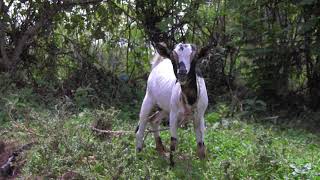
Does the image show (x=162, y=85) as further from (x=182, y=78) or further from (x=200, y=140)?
(x=182, y=78)

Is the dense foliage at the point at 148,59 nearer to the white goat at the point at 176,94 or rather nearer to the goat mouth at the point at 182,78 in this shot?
the white goat at the point at 176,94

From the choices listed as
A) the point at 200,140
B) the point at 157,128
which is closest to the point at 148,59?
the point at 157,128

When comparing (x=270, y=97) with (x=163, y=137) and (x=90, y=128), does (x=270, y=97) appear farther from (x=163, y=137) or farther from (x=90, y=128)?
(x=90, y=128)

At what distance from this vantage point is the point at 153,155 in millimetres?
7512

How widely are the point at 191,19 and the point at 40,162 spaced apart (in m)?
6.68

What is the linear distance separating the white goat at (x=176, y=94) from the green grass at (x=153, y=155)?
0.28m

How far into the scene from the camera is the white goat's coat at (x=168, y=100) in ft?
22.8

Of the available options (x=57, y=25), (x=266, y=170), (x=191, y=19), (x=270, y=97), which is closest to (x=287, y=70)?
(x=270, y=97)

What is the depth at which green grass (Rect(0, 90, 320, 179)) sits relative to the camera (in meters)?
6.09

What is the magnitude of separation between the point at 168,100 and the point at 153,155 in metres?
0.74

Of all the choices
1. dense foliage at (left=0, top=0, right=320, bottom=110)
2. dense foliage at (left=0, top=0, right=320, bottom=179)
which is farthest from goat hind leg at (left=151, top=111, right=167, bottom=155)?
dense foliage at (left=0, top=0, right=320, bottom=110)

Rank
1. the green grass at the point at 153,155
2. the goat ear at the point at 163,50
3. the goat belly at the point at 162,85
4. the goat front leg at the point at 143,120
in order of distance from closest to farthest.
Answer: the green grass at the point at 153,155 < the goat ear at the point at 163,50 < the goat belly at the point at 162,85 < the goat front leg at the point at 143,120

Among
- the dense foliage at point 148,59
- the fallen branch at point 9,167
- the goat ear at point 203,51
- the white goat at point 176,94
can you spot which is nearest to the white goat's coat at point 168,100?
the white goat at point 176,94

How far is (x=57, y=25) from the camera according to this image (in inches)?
497
